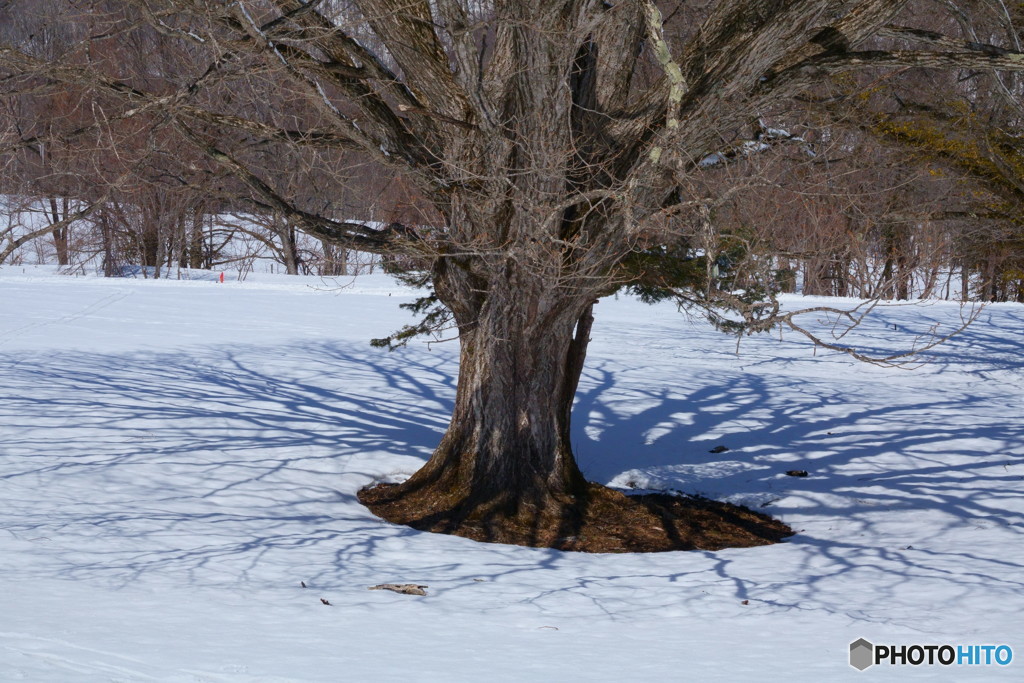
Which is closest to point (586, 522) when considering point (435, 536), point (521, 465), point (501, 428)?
point (521, 465)

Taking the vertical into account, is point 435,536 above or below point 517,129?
below

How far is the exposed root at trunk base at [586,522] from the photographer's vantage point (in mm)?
7438

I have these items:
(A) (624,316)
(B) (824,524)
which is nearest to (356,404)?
(B) (824,524)

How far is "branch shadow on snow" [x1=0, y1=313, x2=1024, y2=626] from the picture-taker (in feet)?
20.1

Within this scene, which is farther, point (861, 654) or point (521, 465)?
point (521, 465)

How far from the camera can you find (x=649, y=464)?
10148mm

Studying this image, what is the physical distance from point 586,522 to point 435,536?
4.45 ft

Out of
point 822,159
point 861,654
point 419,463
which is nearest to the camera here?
point 861,654

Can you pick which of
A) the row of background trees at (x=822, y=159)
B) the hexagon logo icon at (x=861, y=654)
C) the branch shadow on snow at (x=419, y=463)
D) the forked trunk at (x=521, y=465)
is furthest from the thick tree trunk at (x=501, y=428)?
the hexagon logo icon at (x=861, y=654)

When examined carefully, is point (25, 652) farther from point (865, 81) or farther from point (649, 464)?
point (865, 81)

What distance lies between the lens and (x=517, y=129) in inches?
249

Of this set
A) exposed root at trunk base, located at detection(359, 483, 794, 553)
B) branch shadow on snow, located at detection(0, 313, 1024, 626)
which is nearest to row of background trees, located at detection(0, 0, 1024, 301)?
branch shadow on snow, located at detection(0, 313, 1024, 626)

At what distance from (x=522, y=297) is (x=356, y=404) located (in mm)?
5064

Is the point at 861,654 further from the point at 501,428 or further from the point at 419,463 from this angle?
the point at 419,463
